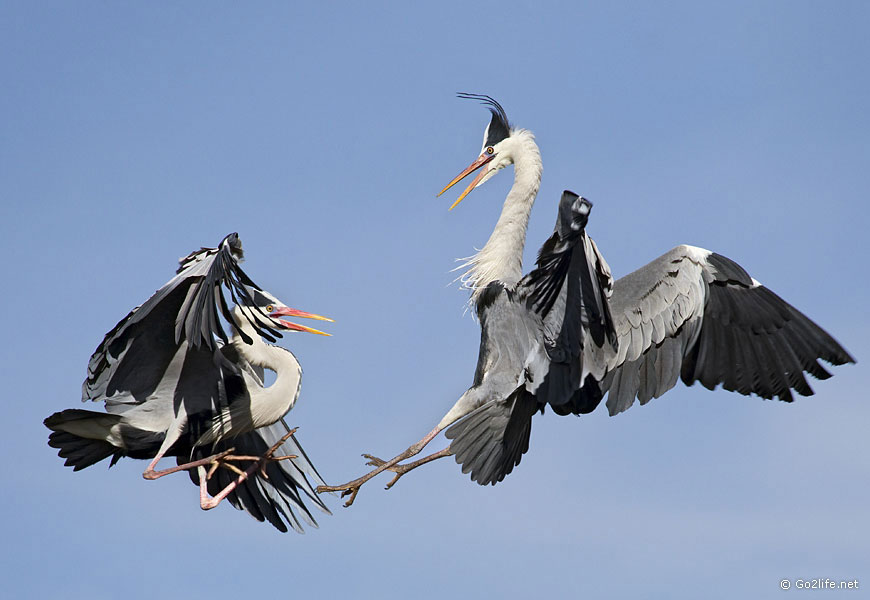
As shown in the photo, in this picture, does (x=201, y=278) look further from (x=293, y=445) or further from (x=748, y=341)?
(x=748, y=341)

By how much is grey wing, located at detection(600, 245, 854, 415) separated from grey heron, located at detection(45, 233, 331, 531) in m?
2.36

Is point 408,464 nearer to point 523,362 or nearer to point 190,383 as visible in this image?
point 523,362

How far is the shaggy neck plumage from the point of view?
27.9 ft

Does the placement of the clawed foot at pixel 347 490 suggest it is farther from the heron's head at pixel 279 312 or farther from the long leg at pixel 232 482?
the heron's head at pixel 279 312

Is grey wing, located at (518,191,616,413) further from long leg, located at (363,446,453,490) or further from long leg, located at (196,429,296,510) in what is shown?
long leg, located at (196,429,296,510)

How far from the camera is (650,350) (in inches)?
322

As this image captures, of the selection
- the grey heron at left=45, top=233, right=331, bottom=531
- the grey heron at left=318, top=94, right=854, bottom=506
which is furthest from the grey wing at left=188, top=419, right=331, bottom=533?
the grey heron at left=318, top=94, right=854, bottom=506

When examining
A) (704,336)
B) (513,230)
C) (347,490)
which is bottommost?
(347,490)

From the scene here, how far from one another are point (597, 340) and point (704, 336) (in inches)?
42.2

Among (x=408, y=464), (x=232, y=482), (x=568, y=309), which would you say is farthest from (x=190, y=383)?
(x=568, y=309)

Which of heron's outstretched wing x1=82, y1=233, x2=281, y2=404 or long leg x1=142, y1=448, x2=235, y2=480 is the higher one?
heron's outstretched wing x1=82, y1=233, x2=281, y2=404

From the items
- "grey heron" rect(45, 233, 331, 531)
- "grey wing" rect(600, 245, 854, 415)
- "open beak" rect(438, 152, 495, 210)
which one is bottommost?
"grey heron" rect(45, 233, 331, 531)

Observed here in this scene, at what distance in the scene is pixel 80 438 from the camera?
8602 mm

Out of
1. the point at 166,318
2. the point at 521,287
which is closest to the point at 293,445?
the point at 166,318
